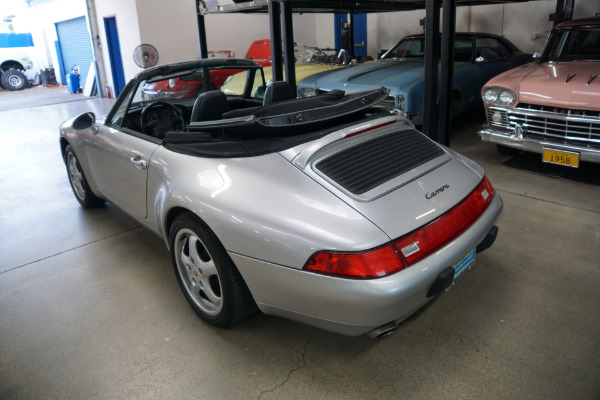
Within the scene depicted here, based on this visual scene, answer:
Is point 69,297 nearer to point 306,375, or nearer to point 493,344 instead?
point 306,375

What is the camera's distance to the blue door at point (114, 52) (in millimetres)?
12273

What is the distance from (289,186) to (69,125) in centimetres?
273

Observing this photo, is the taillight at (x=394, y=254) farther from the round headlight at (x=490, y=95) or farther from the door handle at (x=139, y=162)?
the round headlight at (x=490, y=95)

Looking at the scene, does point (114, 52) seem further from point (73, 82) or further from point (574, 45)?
point (574, 45)

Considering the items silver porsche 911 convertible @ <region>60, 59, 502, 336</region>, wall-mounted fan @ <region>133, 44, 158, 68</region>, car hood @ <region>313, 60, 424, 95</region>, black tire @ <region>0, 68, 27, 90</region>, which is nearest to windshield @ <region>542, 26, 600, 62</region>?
car hood @ <region>313, 60, 424, 95</region>

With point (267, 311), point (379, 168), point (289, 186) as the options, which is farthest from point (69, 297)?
point (379, 168)

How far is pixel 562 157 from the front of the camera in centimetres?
421

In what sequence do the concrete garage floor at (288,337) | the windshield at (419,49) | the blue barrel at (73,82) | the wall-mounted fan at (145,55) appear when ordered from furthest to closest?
the blue barrel at (73,82), the wall-mounted fan at (145,55), the windshield at (419,49), the concrete garage floor at (288,337)

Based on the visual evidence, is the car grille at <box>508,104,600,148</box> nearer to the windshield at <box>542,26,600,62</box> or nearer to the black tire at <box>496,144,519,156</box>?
the black tire at <box>496,144,519,156</box>

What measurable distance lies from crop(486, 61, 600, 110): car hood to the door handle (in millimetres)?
3626

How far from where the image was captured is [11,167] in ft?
19.8

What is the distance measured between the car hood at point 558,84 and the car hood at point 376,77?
1.15m

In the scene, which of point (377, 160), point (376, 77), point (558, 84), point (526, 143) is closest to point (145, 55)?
point (376, 77)

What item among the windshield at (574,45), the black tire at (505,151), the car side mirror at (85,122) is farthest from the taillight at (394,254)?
the windshield at (574,45)
